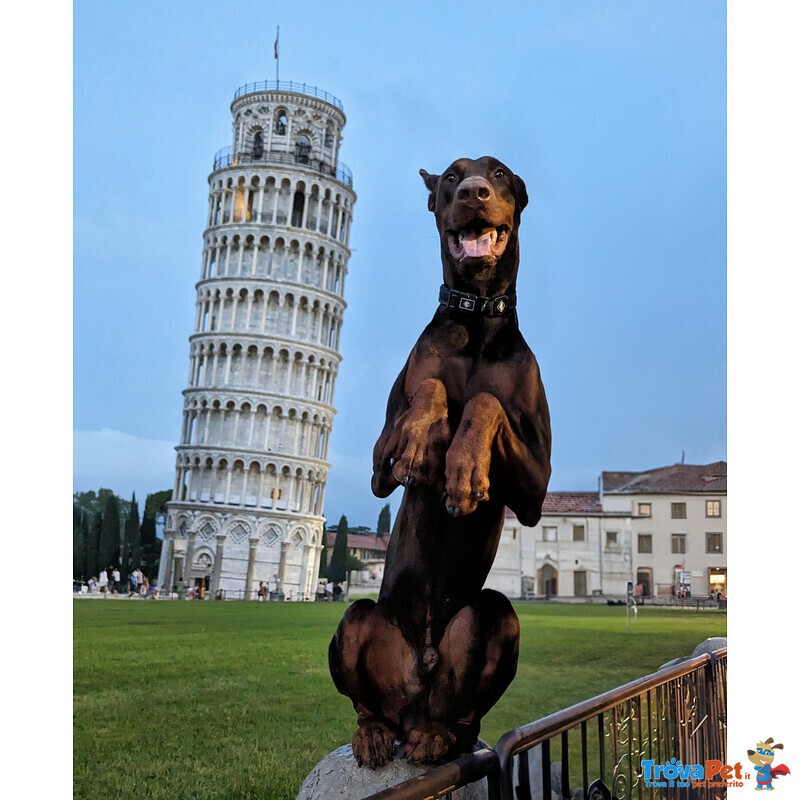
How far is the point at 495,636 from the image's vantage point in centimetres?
217

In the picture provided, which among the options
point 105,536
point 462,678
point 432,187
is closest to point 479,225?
point 432,187

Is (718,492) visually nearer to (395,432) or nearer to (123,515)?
(395,432)

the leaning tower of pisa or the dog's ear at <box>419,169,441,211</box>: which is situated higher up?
the leaning tower of pisa

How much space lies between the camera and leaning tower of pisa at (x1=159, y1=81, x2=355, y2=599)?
37438 millimetres

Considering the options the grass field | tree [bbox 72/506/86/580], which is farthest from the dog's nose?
tree [bbox 72/506/86/580]

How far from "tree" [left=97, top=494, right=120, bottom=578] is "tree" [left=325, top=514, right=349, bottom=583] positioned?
8.12 meters

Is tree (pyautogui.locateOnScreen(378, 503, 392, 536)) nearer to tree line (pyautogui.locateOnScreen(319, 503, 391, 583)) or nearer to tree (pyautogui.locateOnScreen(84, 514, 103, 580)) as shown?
tree line (pyautogui.locateOnScreen(319, 503, 391, 583))

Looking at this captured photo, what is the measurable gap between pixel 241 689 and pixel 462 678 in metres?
11.0

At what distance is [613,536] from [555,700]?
10.2 m

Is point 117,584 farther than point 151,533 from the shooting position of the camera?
No

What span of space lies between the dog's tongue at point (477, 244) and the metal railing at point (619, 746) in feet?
3.80

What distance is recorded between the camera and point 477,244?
223 centimetres

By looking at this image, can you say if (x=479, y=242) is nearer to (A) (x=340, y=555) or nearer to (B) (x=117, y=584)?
(B) (x=117, y=584)
